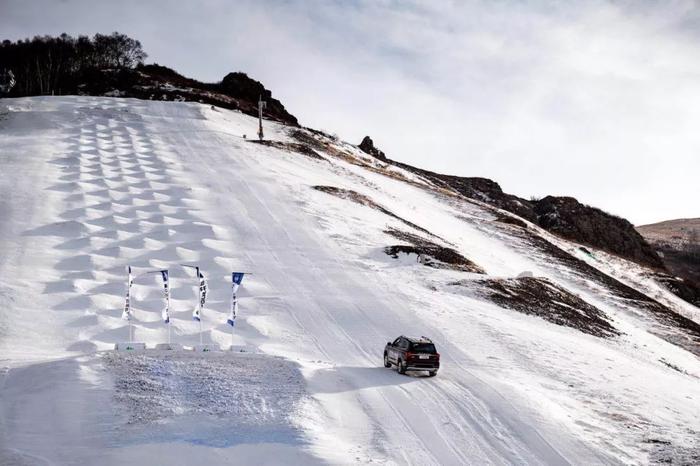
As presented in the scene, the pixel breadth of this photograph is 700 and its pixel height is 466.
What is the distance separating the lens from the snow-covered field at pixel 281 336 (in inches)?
579

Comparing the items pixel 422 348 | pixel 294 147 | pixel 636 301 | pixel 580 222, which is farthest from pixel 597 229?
pixel 422 348

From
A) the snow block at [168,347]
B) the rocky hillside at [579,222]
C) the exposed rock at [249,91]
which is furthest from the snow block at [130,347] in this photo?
the exposed rock at [249,91]

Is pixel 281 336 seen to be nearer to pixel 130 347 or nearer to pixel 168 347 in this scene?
pixel 168 347

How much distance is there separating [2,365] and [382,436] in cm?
1172

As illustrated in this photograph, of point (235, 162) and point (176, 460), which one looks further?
point (235, 162)

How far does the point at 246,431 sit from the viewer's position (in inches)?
572

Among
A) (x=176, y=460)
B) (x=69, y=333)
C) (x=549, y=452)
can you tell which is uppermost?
(x=549, y=452)

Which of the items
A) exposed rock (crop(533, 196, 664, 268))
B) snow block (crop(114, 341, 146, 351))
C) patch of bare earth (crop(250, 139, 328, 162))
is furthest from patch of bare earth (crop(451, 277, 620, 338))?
exposed rock (crop(533, 196, 664, 268))

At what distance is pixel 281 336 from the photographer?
24.0 meters

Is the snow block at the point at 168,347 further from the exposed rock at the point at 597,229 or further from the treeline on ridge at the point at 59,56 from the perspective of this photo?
the treeline on ridge at the point at 59,56

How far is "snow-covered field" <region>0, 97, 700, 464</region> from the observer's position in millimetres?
14711

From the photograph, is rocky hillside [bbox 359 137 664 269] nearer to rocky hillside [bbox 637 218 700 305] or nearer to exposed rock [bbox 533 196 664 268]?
exposed rock [bbox 533 196 664 268]

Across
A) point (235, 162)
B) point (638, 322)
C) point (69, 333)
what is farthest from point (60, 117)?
point (638, 322)

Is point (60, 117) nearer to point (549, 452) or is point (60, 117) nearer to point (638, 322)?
point (638, 322)
